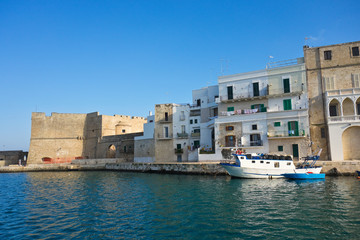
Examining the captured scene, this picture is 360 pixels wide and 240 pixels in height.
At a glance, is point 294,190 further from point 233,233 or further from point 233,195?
point 233,233

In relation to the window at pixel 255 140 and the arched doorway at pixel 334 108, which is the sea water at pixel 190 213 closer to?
the window at pixel 255 140

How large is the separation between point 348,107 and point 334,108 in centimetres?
130

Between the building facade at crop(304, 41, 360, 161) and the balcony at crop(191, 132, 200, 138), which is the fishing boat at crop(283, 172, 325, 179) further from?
the balcony at crop(191, 132, 200, 138)

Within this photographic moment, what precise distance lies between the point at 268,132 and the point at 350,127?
812cm

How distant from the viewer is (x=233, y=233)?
9742 millimetres

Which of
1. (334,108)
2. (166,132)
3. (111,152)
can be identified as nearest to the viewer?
(334,108)

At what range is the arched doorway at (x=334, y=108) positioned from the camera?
27991 millimetres

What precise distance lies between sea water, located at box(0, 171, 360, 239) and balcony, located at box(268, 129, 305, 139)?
9396mm

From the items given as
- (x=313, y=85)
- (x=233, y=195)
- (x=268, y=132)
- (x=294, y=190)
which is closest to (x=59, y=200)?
(x=233, y=195)

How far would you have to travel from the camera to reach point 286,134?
93.2 ft

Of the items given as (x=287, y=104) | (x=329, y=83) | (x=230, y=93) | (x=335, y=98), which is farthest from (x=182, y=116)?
(x=335, y=98)

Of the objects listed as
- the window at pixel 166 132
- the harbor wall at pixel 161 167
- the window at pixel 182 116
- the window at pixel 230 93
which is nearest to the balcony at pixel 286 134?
the harbor wall at pixel 161 167

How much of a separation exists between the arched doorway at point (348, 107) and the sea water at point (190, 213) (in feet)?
37.7

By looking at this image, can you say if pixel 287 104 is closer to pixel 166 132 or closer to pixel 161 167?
pixel 161 167
